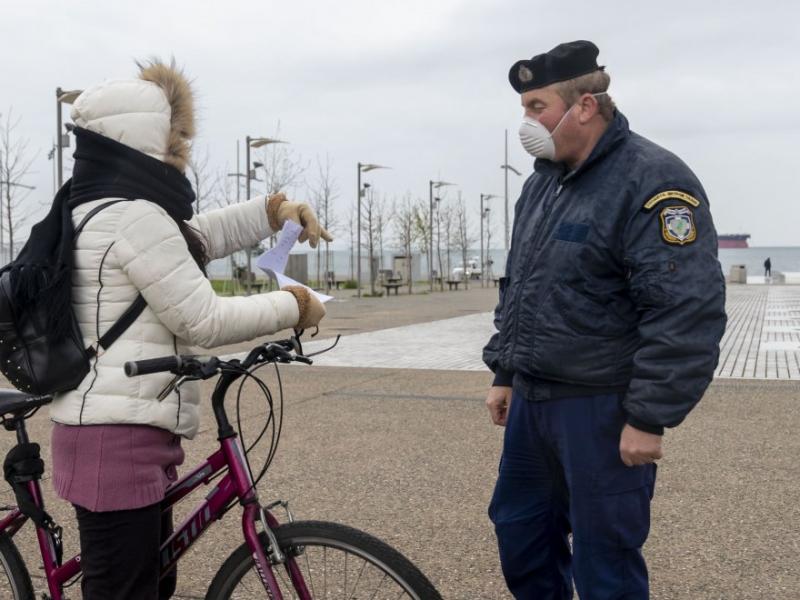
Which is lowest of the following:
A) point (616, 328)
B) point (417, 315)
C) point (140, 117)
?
point (417, 315)

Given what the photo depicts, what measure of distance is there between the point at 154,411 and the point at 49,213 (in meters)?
0.57

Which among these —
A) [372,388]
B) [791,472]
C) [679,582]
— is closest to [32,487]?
[679,582]

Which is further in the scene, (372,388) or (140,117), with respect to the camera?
(372,388)

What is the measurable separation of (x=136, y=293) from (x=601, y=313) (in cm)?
120

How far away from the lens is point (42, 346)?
232 centimetres

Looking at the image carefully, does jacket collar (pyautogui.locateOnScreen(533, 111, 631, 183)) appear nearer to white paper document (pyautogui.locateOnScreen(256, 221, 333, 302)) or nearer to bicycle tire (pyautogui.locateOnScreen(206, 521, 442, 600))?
white paper document (pyautogui.locateOnScreen(256, 221, 333, 302))

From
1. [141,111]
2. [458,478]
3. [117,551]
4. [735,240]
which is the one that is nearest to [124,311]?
[141,111]

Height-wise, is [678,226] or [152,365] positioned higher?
[678,226]

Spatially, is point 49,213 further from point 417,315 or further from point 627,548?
point 417,315

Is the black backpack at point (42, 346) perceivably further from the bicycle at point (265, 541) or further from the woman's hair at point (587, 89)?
the woman's hair at point (587, 89)

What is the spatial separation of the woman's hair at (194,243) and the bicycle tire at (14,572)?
3.60 ft

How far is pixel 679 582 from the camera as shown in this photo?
12.7 ft

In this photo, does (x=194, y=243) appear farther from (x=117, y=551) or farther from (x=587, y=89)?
(x=587, y=89)

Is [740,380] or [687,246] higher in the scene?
[687,246]
